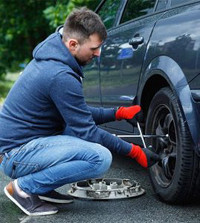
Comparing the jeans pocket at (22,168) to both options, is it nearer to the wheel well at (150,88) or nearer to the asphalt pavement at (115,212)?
the asphalt pavement at (115,212)

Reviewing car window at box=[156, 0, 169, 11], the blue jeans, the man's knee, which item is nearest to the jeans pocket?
the blue jeans

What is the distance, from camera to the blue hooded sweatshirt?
10.8ft

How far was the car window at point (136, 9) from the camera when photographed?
4.24 m

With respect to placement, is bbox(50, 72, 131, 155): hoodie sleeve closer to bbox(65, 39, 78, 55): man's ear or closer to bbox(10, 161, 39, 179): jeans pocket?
bbox(65, 39, 78, 55): man's ear

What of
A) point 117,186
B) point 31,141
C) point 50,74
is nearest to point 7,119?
point 31,141

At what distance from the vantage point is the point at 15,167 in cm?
Result: 347

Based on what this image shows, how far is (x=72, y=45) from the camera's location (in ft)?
11.2

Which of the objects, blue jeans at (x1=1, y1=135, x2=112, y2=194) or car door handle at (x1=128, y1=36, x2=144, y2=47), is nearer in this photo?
blue jeans at (x1=1, y1=135, x2=112, y2=194)

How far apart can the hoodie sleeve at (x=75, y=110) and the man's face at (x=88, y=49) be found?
196 mm

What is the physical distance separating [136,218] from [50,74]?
1.00 m

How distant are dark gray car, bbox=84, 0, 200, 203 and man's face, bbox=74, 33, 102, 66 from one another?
0.44 meters

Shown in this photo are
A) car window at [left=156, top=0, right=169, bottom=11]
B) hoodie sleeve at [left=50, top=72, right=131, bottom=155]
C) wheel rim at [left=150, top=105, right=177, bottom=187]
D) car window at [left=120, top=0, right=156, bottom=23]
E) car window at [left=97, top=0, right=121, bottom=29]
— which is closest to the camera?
hoodie sleeve at [left=50, top=72, right=131, bottom=155]

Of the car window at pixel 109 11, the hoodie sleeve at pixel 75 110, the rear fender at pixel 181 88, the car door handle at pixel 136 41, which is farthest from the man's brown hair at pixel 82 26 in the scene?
the car window at pixel 109 11

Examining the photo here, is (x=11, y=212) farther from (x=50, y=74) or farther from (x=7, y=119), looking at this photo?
(x=50, y=74)
